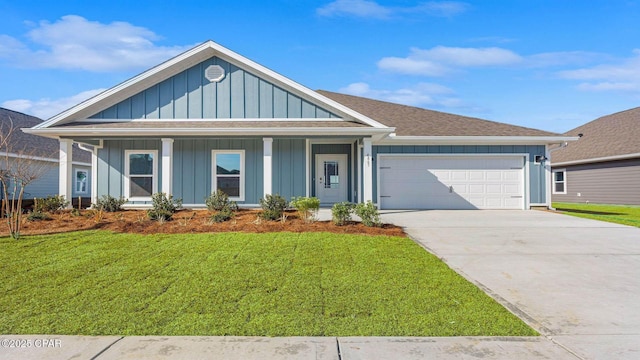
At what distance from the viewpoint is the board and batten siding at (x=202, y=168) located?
41.9 ft

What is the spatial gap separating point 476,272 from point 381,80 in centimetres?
1682

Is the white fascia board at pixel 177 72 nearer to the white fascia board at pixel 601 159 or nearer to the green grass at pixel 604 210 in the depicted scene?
the green grass at pixel 604 210

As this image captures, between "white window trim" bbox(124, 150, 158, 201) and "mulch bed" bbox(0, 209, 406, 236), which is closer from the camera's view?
"mulch bed" bbox(0, 209, 406, 236)

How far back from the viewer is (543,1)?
12.5 metres

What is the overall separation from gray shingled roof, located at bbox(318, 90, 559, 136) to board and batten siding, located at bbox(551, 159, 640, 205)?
6.76 m

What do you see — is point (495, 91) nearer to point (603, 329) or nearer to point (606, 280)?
point (606, 280)

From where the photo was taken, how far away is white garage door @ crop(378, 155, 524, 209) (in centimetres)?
1391

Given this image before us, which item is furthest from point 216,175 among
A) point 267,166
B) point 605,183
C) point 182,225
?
point 605,183

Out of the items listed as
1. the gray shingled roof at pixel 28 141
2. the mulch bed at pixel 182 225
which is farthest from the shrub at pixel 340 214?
the gray shingled roof at pixel 28 141

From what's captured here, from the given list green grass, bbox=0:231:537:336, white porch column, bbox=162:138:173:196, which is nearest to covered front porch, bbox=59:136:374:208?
white porch column, bbox=162:138:173:196

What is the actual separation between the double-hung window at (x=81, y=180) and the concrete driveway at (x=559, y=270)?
731 inches

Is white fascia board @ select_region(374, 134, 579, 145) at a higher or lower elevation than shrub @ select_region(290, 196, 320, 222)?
higher

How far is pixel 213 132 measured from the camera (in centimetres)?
1125

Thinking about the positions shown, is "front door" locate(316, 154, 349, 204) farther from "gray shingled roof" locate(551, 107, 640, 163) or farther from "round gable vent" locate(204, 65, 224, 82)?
"gray shingled roof" locate(551, 107, 640, 163)
